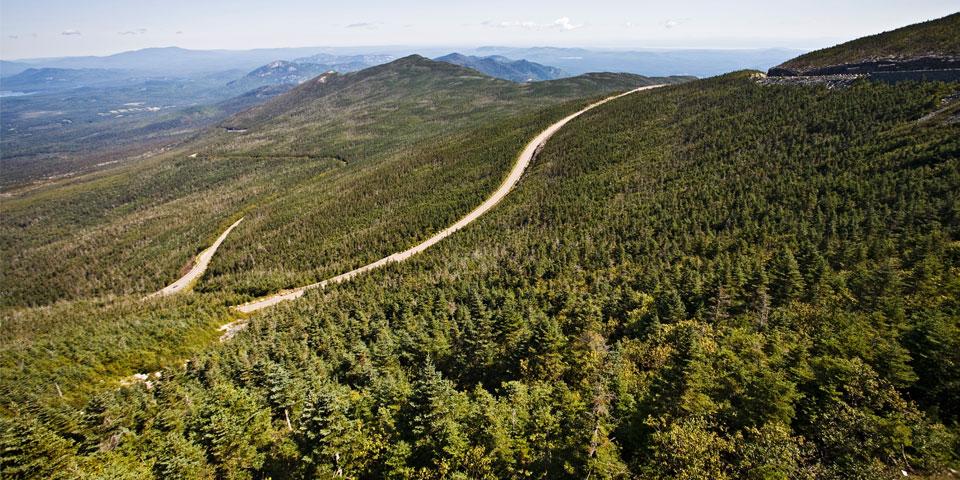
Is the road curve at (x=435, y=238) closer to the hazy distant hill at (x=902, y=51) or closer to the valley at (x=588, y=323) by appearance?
the valley at (x=588, y=323)

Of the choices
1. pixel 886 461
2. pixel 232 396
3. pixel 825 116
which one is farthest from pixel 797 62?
pixel 232 396

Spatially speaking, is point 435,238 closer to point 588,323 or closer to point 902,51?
point 588,323

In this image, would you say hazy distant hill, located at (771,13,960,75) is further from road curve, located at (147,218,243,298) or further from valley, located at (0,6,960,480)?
road curve, located at (147,218,243,298)

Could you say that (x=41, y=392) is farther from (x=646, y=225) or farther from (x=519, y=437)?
(x=646, y=225)

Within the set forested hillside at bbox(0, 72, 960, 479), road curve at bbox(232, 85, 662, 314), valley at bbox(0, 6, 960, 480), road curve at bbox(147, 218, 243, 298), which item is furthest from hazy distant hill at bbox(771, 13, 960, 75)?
road curve at bbox(147, 218, 243, 298)

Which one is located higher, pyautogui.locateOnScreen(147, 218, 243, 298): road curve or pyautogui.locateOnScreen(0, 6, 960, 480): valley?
pyautogui.locateOnScreen(0, 6, 960, 480): valley

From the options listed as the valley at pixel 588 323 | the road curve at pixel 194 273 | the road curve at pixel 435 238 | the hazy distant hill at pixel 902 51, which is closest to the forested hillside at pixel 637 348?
the valley at pixel 588 323
